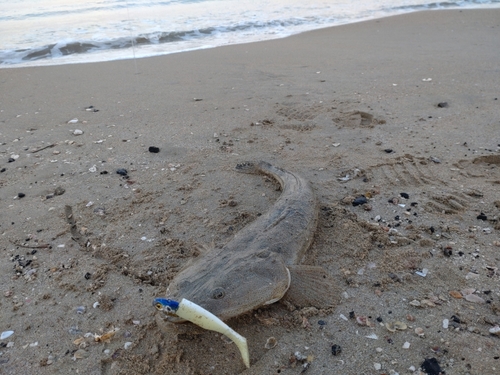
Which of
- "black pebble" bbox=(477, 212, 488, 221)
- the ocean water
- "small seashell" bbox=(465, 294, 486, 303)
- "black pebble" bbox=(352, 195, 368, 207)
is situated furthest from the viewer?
the ocean water

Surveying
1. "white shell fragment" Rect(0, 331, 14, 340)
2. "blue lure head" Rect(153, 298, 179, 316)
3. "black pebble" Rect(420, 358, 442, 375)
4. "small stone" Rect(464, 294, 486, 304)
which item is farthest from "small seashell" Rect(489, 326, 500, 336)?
"white shell fragment" Rect(0, 331, 14, 340)

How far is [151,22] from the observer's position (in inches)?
543

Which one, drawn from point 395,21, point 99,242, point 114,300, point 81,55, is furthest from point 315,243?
point 395,21

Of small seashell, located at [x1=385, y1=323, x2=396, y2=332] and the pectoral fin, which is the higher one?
the pectoral fin

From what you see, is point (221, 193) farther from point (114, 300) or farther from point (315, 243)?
point (114, 300)

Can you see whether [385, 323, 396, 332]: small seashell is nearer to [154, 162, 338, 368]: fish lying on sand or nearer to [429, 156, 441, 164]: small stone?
[154, 162, 338, 368]: fish lying on sand

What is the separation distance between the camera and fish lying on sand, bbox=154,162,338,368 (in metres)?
2.52

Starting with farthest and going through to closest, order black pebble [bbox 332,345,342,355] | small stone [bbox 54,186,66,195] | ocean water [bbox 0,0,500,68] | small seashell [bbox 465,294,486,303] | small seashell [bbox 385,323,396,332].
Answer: ocean water [bbox 0,0,500,68] < small stone [bbox 54,186,66,195] < small seashell [bbox 465,294,486,303] < small seashell [bbox 385,323,396,332] < black pebble [bbox 332,345,342,355]

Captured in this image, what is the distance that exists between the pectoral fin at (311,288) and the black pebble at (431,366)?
2.23 feet

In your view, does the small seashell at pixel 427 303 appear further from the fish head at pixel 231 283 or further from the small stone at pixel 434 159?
the small stone at pixel 434 159

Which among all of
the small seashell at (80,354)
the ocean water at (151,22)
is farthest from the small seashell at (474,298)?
the ocean water at (151,22)

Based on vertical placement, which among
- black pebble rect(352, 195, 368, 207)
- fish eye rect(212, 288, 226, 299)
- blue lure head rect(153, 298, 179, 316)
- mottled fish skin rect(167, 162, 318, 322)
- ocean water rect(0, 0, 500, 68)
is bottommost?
black pebble rect(352, 195, 368, 207)

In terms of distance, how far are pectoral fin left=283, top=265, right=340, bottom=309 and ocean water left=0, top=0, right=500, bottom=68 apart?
28.8 feet

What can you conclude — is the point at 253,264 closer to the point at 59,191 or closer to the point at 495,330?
the point at 495,330
